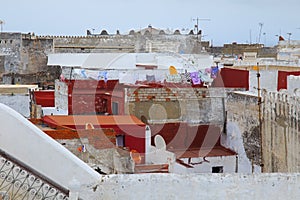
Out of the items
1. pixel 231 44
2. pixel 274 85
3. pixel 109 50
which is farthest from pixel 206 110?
pixel 231 44

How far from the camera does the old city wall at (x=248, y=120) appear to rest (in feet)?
48.0

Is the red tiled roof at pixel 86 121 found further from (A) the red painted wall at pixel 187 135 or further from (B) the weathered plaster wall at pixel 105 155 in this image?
(A) the red painted wall at pixel 187 135

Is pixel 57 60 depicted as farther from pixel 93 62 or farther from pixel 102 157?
pixel 102 157

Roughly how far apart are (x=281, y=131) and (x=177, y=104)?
15.6 ft

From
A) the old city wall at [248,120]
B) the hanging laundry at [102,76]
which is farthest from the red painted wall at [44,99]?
the old city wall at [248,120]

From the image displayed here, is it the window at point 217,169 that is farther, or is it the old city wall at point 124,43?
the old city wall at point 124,43

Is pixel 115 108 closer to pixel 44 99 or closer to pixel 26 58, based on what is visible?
pixel 44 99

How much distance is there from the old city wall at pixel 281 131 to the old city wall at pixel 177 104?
3.41 meters

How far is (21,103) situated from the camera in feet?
52.4

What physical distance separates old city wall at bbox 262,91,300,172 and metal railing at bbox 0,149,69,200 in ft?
24.0

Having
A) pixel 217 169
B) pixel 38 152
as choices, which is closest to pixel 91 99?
pixel 217 169

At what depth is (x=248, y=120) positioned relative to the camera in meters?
15.1

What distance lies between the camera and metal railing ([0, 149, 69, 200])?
6.13m

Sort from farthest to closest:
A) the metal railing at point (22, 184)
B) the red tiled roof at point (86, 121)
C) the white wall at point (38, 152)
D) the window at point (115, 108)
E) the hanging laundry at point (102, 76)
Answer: the hanging laundry at point (102, 76) < the window at point (115, 108) < the red tiled roof at point (86, 121) < the white wall at point (38, 152) < the metal railing at point (22, 184)
